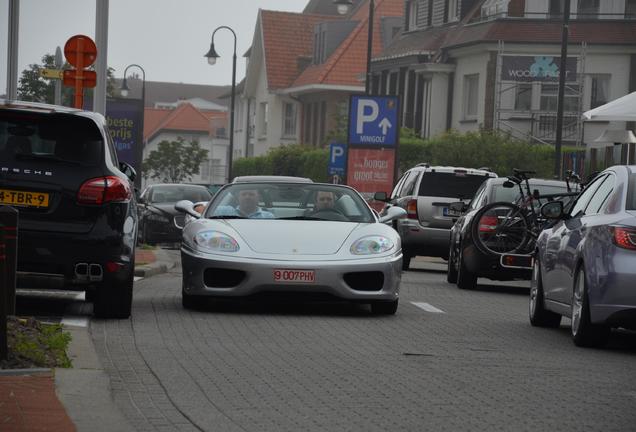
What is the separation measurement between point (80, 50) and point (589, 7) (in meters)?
37.3

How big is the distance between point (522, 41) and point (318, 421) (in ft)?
154

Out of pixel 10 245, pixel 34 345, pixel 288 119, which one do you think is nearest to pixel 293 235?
pixel 10 245

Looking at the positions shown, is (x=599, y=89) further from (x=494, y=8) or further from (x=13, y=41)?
(x=13, y=41)

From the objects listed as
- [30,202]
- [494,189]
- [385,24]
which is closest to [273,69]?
[385,24]

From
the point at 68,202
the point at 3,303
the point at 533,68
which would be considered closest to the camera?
the point at 3,303

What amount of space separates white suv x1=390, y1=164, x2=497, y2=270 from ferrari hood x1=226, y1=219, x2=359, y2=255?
10481 millimetres

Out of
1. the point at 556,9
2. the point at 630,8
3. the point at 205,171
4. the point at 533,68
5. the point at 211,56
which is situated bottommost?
the point at 205,171

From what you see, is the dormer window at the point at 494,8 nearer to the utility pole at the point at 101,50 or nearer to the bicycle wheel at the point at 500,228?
the utility pole at the point at 101,50

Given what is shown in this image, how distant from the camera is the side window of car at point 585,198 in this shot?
41.3 feet

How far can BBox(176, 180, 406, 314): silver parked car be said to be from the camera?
13.3 meters

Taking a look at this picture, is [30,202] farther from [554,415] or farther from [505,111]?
[505,111]

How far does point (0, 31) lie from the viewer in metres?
16.5

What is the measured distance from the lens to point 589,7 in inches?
2137

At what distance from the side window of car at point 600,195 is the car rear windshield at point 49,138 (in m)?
4.00
